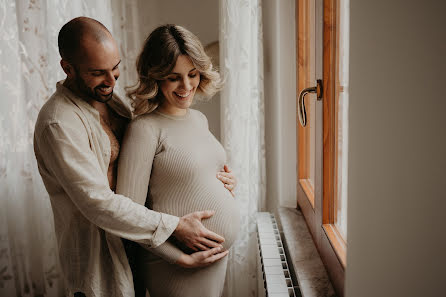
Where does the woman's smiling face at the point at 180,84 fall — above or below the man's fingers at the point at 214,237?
above

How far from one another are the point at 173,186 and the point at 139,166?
0.12m

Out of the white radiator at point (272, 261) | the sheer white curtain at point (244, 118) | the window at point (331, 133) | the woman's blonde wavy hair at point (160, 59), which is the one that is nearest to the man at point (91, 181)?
the woman's blonde wavy hair at point (160, 59)

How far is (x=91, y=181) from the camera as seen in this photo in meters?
0.97

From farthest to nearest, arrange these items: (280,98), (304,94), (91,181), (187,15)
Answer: (187,15) < (280,98) < (304,94) < (91,181)

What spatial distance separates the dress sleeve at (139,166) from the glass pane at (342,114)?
1.65 ft

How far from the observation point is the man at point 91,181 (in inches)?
38.2

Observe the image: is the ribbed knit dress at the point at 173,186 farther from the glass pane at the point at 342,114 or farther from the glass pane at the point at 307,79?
the glass pane at the point at 307,79

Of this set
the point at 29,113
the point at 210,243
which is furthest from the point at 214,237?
the point at 29,113

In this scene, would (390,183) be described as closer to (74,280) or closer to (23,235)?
(74,280)

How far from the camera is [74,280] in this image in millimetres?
1143

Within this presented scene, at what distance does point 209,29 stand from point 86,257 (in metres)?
1.28

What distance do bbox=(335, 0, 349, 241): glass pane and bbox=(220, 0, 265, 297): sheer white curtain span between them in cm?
55

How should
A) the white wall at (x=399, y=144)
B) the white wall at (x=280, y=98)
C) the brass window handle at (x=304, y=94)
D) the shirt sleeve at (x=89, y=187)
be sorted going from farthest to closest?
1. the white wall at (x=280, y=98)
2. the brass window handle at (x=304, y=94)
3. the shirt sleeve at (x=89, y=187)
4. the white wall at (x=399, y=144)

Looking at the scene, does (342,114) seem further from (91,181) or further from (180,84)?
(91,181)
